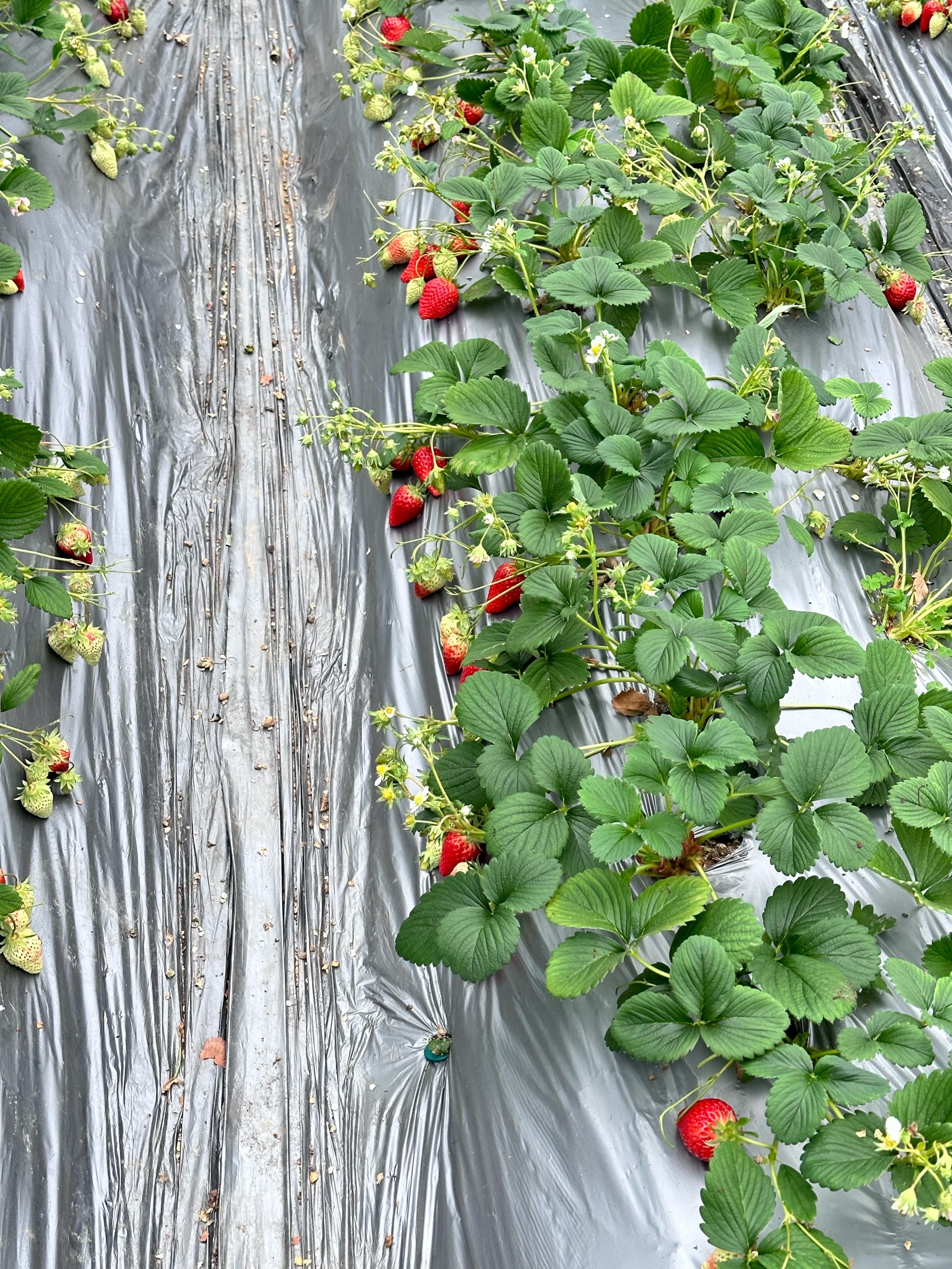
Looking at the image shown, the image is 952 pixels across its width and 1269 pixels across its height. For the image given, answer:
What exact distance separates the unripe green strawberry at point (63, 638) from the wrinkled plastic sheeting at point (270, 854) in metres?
0.04

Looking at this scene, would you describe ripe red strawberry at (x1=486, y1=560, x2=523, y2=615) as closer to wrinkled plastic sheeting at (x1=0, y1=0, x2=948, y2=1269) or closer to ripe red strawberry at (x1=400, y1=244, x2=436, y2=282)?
wrinkled plastic sheeting at (x1=0, y1=0, x2=948, y2=1269)

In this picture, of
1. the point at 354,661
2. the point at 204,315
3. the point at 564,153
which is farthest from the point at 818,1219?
the point at 204,315

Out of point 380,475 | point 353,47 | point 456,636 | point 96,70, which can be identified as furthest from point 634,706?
point 96,70

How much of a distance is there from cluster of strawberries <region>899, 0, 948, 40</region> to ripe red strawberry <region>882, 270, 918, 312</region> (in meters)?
1.29

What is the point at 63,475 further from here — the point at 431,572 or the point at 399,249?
the point at 399,249

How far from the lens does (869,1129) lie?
1194 mm

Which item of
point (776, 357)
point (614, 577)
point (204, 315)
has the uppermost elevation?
point (204, 315)

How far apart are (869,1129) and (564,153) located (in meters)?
2.05

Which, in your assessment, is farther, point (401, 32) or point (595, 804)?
point (401, 32)

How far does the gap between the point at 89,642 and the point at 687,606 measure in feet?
4.03

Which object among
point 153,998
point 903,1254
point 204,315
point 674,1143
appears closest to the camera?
point 903,1254

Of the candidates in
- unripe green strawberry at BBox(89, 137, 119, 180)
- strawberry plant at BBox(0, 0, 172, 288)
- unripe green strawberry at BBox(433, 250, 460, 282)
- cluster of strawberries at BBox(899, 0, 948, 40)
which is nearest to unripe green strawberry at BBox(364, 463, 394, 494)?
unripe green strawberry at BBox(433, 250, 460, 282)

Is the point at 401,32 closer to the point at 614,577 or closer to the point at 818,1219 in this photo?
the point at 614,577

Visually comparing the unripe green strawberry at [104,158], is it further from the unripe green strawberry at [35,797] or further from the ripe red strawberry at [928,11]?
the ripe red strawberry at [928,11]
